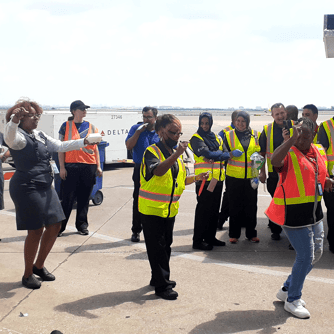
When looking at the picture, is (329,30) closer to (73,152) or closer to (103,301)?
(73,152)

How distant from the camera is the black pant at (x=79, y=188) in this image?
668 cm

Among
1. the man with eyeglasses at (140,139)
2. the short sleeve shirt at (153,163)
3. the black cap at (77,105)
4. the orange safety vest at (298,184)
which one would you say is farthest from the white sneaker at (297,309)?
the black cap at (77,105)

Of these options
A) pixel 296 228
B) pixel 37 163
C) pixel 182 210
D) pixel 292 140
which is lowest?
pixel 182 210

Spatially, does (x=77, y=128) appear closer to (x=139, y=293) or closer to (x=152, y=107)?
(x=152, y=107)

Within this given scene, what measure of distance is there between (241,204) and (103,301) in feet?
8.77

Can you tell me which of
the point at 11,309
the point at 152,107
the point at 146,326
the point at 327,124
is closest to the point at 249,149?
the point at 327,124

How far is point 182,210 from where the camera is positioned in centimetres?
866

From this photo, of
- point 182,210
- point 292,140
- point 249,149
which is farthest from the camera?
point 182,210

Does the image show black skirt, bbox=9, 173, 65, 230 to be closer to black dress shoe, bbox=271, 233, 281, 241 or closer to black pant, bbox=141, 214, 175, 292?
black pant, bbox=141, 214, 175, 292

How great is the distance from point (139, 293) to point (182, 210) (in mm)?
4157

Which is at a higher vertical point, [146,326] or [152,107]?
[152,107]

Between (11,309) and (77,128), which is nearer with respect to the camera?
(11,309)

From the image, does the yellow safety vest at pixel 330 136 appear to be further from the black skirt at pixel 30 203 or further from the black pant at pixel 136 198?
the black skirt at pixel 30 203

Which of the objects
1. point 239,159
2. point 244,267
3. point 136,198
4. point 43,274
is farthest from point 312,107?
point 43,274
